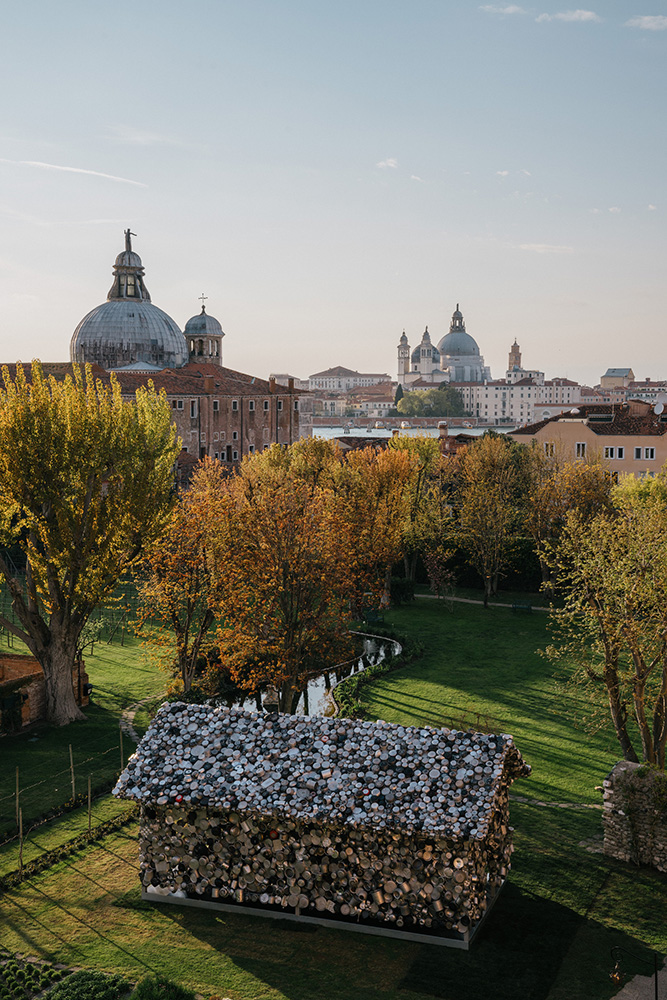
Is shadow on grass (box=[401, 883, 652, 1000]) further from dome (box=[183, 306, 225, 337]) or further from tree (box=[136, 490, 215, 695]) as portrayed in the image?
dome (box=[183, 306, 225, 337])

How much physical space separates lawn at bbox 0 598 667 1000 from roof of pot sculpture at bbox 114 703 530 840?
220cm

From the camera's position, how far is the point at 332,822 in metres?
15.3

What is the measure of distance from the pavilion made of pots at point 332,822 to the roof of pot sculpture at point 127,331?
274ft

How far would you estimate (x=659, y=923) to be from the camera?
16.0 metres

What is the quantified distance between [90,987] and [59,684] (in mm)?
14224

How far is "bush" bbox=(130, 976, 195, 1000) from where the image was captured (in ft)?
44.5

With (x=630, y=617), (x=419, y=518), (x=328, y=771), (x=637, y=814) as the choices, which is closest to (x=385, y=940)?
(x=328, y=771)

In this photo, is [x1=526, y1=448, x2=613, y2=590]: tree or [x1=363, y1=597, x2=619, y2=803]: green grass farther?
[x1=526, y1=448, x2=613, y2=590]: tree

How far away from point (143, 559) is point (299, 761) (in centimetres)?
1509

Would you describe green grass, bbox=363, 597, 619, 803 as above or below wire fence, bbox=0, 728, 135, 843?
below

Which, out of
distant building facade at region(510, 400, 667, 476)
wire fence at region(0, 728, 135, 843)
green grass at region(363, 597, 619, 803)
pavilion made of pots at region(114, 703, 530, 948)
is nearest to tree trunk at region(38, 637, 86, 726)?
wire fence at region(0, 728, 135, 843)

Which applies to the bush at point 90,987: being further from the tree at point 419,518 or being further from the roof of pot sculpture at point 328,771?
the tree at point 419,518

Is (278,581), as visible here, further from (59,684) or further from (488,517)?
(488,517)

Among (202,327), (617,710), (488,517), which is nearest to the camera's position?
(617,710)
